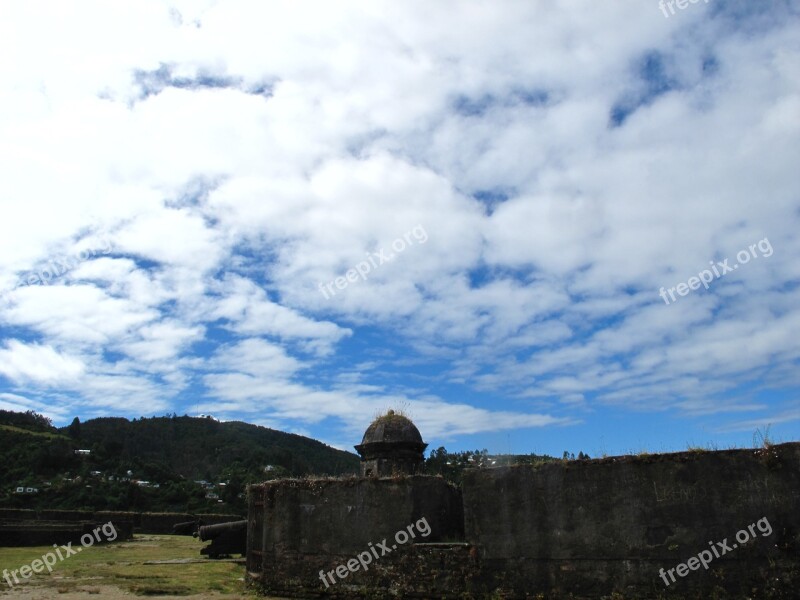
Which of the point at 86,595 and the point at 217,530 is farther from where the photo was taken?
the point at 217,530

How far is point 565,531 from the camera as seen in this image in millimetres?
10477

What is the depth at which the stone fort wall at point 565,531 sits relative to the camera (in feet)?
31.0

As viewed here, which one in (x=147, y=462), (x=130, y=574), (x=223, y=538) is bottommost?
(x=130, y=574)

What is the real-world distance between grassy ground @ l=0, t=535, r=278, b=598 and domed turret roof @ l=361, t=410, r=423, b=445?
5455mm

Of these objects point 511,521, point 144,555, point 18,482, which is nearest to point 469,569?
point 511,521

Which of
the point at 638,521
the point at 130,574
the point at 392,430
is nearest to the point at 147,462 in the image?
the point at 130,574

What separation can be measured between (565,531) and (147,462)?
78.9 meters

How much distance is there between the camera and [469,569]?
11.0m

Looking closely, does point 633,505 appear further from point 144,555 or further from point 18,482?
point 18,482

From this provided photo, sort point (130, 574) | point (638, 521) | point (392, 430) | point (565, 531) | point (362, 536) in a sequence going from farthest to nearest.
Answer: point (392, 430)
point (130, 574)
point (362, 536)
point (565, 531)
point (638, 521)

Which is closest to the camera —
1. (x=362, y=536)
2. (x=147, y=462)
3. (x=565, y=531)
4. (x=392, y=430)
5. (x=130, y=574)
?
(x=565, y=531)

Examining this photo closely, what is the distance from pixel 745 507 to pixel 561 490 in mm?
2962

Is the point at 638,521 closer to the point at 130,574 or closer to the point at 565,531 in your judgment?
the point at 565,531

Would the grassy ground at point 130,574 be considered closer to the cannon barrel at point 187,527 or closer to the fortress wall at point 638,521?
the fortress wall at point 638,521
